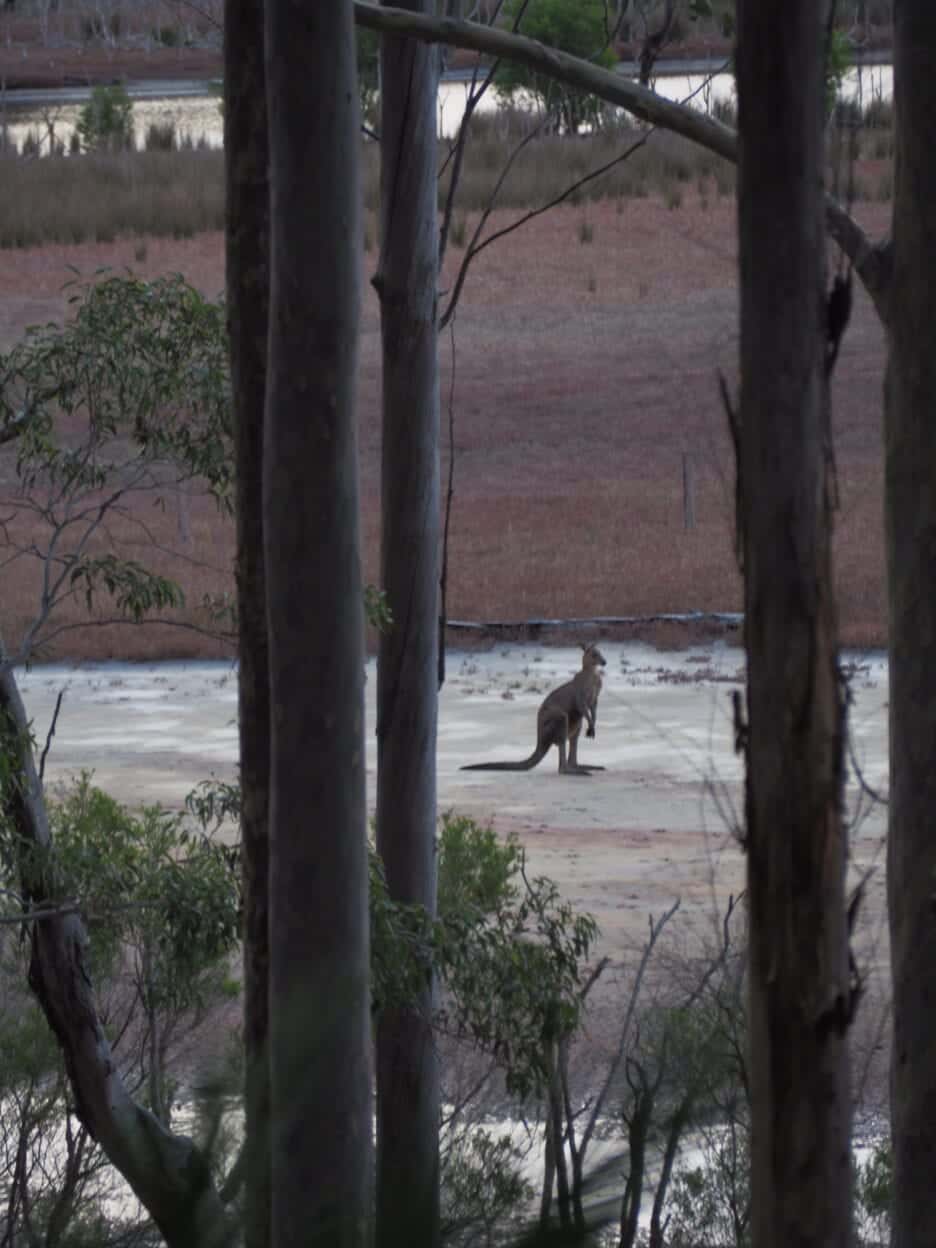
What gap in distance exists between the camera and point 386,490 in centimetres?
591

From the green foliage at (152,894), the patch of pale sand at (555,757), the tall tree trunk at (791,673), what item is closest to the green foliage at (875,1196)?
the green foliage at (152,894)

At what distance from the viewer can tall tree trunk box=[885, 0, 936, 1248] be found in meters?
2.82

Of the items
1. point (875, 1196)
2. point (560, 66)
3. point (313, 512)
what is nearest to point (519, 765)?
point (875, 1196)

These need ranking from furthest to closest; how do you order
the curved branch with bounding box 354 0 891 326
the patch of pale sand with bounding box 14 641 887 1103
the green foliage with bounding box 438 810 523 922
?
the patch of pale sand with bounding box 14 641 887 1103 → the green foliage with bounding box 438 810 523 922 → the curved branch with bounding box 354 0 891 326

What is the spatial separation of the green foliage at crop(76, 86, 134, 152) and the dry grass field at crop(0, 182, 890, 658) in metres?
5.90

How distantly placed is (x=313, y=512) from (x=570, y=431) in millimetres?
26062

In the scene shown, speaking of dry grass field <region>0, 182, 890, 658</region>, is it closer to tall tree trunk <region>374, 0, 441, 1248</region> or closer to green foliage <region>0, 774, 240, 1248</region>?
green foliage <region>0, 774, 240, 1248</region>

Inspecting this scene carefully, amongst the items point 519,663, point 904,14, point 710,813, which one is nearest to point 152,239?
point 519,663

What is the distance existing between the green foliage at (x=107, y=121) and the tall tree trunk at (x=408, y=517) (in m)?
32.5

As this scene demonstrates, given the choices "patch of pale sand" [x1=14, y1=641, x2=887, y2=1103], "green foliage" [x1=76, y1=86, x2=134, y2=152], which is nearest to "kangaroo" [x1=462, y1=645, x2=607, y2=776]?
"patch of pale sand" [x1=14, y1=641, x2=887, y2=1103]

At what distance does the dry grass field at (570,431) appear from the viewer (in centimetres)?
1952

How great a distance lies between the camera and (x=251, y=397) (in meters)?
3.34

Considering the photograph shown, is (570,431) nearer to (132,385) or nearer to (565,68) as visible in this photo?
(132,385)

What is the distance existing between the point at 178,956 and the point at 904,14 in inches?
119
